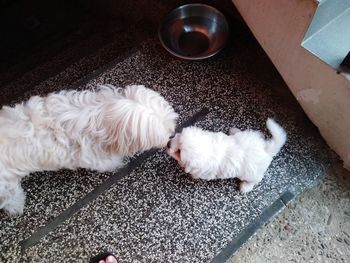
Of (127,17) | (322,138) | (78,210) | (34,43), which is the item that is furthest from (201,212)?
(34,43)

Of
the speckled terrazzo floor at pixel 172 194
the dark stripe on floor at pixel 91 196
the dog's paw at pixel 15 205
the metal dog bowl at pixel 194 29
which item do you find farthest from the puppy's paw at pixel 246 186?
the dog's paw at pixel 15 205

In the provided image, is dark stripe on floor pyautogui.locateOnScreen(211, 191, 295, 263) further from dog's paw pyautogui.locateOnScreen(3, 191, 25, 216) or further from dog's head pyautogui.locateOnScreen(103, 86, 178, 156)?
dog's paw pyautogui.locateOnScreen(3, 191, 25, 216)

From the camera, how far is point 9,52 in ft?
7.29

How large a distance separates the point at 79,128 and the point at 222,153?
0.60 metres

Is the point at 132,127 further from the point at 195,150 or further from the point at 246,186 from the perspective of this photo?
the point at 246,186

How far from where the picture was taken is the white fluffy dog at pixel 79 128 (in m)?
1.34

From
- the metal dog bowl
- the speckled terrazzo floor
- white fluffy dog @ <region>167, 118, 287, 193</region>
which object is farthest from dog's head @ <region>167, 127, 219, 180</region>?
the metal dog bowl

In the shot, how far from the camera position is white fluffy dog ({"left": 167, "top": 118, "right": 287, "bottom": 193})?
151cm

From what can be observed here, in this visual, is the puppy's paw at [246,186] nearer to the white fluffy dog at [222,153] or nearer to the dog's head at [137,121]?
the white fluffy dog at [222,153]

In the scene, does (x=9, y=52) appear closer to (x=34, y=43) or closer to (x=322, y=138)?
(x=34, y=43)

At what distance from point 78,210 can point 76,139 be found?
1.46 feet

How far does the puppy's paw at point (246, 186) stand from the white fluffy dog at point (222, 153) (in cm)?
7

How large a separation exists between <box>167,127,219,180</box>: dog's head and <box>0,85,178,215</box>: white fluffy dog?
4.3 inches

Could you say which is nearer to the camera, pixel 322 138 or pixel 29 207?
pixel 29 207
